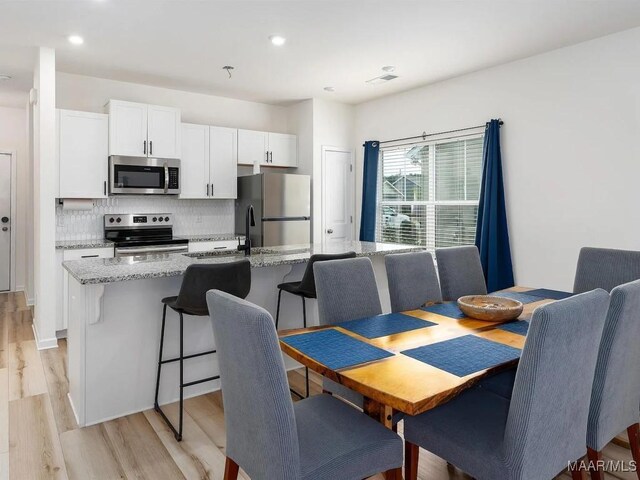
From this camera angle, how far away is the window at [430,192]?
4672 mm

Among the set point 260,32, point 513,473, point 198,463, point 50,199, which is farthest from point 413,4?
point 50,199

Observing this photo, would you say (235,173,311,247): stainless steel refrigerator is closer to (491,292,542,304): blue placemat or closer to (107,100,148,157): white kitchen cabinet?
(107,100,148,157): white kitchen cabinet

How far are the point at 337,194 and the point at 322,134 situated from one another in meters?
0.78

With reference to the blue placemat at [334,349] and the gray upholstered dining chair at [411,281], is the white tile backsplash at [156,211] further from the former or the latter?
the blue placemat at [334,349]

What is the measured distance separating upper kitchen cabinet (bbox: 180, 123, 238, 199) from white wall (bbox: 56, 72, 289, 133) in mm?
366

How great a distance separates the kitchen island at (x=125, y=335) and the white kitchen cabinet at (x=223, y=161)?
233 cm

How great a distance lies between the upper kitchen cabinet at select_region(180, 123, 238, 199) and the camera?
16.3 ft

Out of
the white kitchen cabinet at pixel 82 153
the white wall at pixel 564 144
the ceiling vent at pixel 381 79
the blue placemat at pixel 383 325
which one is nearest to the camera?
the blue placemat at pixel 383 325

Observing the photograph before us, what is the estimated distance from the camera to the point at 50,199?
12.7ft

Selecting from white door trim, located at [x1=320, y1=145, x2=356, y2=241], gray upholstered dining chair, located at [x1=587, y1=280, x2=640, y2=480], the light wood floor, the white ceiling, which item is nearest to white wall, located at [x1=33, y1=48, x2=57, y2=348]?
the white ceiling

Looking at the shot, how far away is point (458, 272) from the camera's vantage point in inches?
113

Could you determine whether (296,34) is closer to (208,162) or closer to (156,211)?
(208,162)

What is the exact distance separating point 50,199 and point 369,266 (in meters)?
3.03

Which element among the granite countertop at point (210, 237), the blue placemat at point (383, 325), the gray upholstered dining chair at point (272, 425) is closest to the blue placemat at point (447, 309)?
the blue placemat at point (383, 325)
